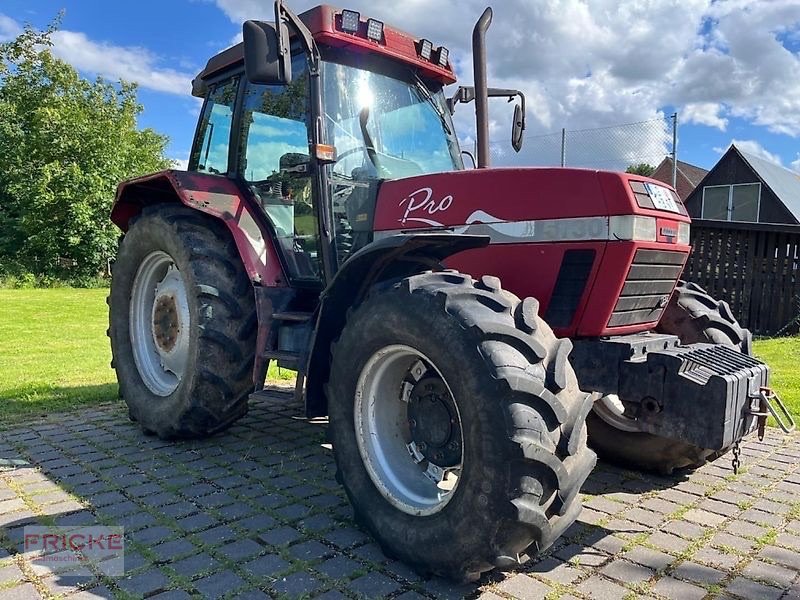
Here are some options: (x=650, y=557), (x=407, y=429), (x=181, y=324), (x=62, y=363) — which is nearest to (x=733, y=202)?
(x=62, y=363)

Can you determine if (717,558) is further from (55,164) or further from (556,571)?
(55,164)

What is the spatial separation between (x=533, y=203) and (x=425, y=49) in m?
1.61

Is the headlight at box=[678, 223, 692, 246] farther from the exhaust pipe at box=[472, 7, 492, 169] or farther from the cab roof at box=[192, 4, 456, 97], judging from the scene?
the cab roof at box=[192, 4, 456, 97]

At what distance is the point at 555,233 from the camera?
296 cm

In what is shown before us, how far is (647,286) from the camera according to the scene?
316 centimetres

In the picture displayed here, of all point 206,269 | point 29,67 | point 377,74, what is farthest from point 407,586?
point 29,67

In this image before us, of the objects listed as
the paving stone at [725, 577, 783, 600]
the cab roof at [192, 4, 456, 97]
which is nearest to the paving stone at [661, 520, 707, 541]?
the paving stone at [725, 577, 783, 600]

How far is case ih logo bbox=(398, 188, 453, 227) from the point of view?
329 cm

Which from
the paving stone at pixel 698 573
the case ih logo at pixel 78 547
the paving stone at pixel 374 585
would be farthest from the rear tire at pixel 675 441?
the case ih logo at pixel 78 547

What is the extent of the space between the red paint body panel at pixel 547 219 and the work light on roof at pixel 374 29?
102 centimetres

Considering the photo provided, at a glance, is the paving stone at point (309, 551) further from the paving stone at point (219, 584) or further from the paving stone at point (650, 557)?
the paving stone at point (650, 557)

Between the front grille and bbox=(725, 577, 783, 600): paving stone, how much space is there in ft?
3.95

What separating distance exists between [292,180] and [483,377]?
7.21 feet

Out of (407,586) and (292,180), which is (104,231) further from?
(407,586)
